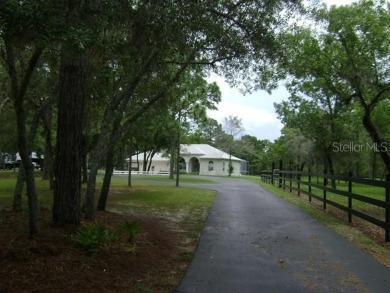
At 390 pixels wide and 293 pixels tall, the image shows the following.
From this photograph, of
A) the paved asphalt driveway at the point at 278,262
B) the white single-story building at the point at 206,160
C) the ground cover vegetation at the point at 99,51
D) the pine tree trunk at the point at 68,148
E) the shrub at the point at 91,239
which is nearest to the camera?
the ground cover vegetation at the point at 99,51

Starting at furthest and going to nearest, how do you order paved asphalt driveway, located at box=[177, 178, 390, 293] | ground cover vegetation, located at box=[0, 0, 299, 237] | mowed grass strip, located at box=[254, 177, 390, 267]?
mowed grass strip, located at box=[254, 177, 390, 267], paved asphalt driveway, located at box=[177, 178, 390, 293], ground cover vegetation, located at box=[0, 0, 299, 237]

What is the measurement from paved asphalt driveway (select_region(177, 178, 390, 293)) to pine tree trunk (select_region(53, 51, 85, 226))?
8.13 feet

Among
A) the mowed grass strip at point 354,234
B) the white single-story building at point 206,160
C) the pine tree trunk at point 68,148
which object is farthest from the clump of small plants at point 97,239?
the white single-story building at point 206,160

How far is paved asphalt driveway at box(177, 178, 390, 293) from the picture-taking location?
602cm

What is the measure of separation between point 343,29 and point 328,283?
39.0 feet

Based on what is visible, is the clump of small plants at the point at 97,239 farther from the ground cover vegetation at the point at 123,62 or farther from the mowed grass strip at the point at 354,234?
the mowed grass strip at the point at 354,234

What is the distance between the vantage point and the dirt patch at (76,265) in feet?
18.1

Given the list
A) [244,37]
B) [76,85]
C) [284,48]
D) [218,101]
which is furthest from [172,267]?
[218,101]

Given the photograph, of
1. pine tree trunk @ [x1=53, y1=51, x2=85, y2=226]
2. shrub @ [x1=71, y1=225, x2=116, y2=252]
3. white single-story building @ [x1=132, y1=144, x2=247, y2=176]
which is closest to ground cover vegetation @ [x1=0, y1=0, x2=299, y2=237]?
pine tree trunk @ [x1=53, y1=51, x2=85, y2=226]

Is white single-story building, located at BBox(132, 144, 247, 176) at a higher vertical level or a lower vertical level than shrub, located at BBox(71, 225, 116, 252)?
higher

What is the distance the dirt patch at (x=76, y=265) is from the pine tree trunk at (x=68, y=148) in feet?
1.24

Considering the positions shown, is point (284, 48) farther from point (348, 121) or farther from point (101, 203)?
point (348, 121)

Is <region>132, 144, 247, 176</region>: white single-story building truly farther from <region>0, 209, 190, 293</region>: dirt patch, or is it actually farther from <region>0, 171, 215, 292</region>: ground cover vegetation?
<region>0, 209, 190, 293</region>: dirt patch

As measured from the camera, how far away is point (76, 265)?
6215 millimetres
